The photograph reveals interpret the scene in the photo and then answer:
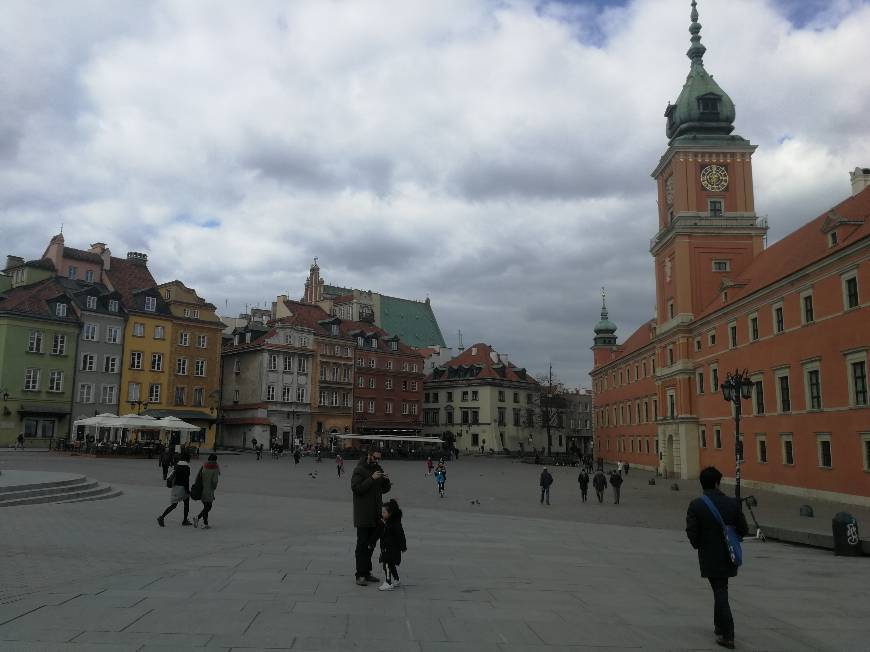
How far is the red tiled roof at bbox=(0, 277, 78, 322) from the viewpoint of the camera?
57097 mm

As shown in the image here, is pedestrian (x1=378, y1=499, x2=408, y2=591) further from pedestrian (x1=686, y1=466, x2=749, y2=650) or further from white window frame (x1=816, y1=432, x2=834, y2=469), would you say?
white window frame (x1=816, y1=432, x2=834, y2=469)

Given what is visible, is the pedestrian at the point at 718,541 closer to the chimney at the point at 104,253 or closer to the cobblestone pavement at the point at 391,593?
the cobblestone pavement at the point at 391,593

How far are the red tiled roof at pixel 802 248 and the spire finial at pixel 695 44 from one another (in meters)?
17.8

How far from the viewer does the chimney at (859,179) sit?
3972 cm

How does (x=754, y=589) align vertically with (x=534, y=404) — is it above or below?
below

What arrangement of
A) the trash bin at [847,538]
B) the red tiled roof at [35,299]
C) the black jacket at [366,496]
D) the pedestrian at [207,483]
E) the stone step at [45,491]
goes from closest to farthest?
the black jacket at [366,496]
the trash bin at [847,538]
the pedestrian at [207,483]
the stone step at [45,491]
the red tiled roof at [35,299]

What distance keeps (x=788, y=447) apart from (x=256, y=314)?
70.7 meters

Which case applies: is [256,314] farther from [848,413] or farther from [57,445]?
[848,413]

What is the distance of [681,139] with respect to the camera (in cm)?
5341

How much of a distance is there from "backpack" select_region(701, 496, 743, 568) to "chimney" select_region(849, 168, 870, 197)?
128 ft

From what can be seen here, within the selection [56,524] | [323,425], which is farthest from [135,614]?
[323,425]

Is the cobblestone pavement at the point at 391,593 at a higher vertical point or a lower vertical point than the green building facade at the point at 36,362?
lower

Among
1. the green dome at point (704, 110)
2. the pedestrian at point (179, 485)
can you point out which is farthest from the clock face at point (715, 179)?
the pedestrian at point (179, 485)

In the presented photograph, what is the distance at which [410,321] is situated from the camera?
114 metres
